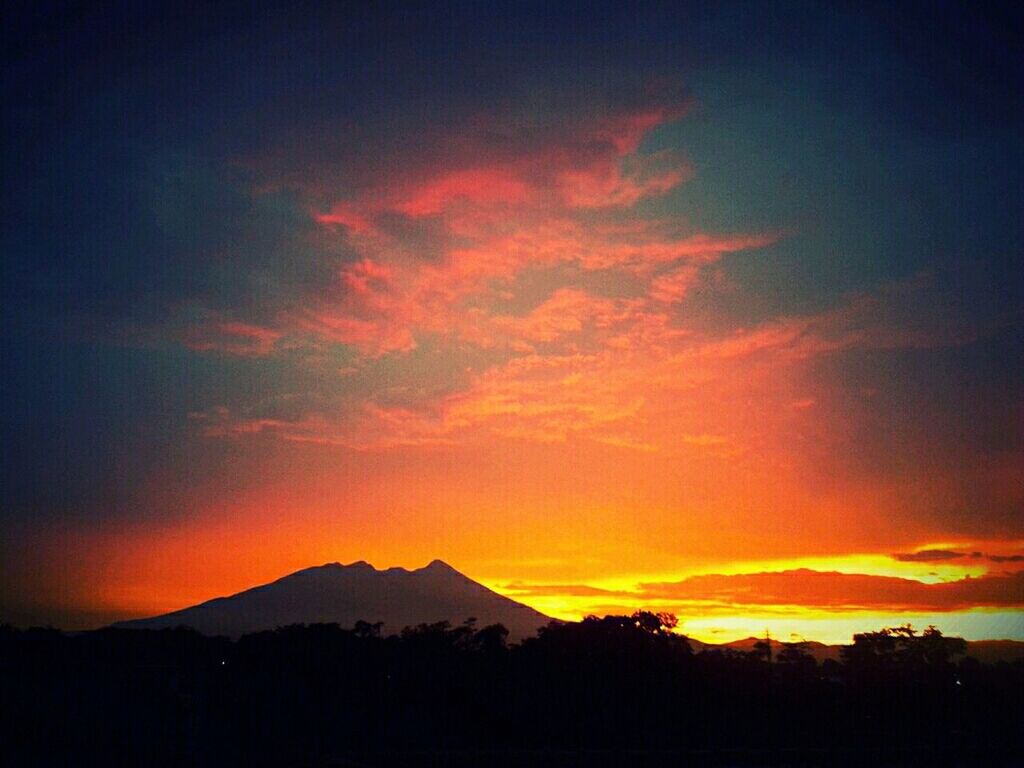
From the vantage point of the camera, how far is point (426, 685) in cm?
4081

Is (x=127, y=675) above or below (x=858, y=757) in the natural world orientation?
above

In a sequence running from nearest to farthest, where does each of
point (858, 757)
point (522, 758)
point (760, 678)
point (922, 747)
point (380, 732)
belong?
point (522, 758), point (858, 757), point (922, 747), point (380, 732), point (760, 678)

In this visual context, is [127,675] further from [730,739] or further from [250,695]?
[730,739]

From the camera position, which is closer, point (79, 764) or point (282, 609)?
point (79, 764)

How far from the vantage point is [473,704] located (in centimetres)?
3894

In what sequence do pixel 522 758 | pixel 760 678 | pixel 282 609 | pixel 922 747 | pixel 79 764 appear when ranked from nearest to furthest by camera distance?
pixel 522 758, pixel 79 764, pixel 922 747, pixel 760 678, pixel 282 609

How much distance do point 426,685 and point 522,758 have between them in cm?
2184

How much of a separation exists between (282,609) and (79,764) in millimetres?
146934

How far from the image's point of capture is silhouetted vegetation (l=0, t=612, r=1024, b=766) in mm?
25484

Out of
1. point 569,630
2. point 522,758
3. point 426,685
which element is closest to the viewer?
point 522,758

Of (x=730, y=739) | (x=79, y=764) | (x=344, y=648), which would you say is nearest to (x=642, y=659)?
(x=730, y=739)

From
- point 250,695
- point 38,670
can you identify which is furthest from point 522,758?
point 38,670

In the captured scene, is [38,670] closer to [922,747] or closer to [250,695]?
[250,695]

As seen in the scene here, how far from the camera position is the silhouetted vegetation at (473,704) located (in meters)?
25.5
